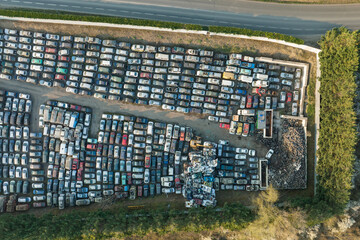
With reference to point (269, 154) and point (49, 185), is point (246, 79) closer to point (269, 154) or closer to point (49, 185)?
point (269, 154)

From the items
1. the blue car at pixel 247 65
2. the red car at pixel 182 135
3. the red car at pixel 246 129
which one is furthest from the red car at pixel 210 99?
the blue car at pixel 247 65

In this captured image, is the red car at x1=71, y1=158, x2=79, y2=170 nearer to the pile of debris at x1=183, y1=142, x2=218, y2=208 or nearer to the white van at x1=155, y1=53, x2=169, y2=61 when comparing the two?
the pile of debris at x1=183, y1=142, x2=218, y2=208

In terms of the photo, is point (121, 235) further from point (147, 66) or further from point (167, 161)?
point (147, 66)

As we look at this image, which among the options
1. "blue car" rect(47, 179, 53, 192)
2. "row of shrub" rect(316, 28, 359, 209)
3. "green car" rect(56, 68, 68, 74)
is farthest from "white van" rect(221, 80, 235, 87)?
"blue car" rect(47, 179, 53, 192)

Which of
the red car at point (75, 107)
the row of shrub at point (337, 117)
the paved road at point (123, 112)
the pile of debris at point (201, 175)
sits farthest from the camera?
the paved road at point (123, 112)

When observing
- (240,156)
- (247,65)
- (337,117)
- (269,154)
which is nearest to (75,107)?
(240,156)

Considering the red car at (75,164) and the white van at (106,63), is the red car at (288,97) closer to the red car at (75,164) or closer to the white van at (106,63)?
the white van at (106,63)
